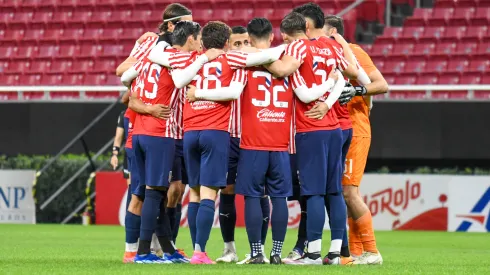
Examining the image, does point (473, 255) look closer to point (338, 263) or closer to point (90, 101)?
point (338, 263)

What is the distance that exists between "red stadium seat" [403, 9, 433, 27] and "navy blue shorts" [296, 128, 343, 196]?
12087mm

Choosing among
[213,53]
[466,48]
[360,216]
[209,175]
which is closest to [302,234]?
[360,216]

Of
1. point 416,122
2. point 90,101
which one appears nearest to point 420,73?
point 416,122

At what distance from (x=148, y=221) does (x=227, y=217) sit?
0.78 meters

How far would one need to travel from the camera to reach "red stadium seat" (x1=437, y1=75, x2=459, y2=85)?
1953cm

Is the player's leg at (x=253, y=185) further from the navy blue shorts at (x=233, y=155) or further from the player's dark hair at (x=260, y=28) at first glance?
the player's dark hair at (x=260, y=28)

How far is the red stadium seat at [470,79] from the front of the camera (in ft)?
63.5

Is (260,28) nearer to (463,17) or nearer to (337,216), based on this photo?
(337,216)

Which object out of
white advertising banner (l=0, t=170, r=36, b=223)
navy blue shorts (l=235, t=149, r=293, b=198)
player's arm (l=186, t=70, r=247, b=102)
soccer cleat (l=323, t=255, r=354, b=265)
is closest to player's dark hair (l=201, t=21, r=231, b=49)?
player's arm (l=186, t=70, r=247, b=102)

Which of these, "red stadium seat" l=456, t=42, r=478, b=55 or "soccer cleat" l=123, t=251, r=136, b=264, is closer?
"soccer cleat" l=123, t=251, r=136, b=264

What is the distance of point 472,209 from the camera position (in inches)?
647

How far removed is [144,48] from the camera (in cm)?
991

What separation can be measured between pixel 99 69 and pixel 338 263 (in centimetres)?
1408

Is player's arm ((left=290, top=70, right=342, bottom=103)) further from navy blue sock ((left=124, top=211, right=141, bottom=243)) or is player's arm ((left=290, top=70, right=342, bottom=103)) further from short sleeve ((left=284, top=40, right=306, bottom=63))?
navy blue sock ((left=124, top=211, right=141, bottom=243))
